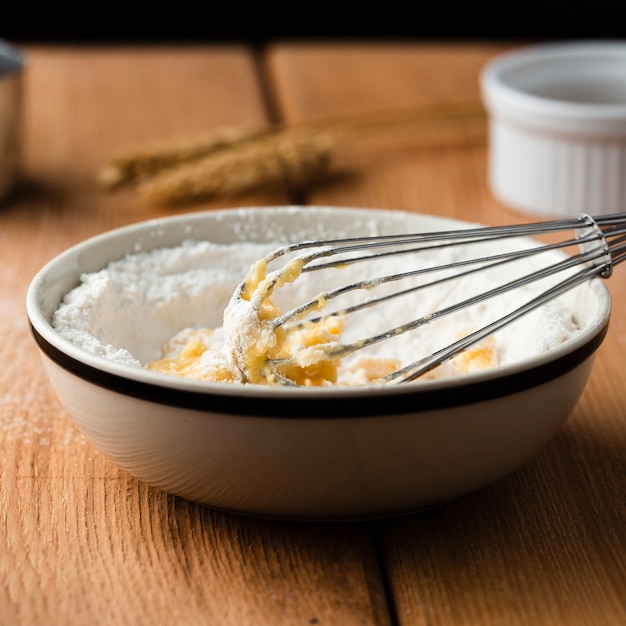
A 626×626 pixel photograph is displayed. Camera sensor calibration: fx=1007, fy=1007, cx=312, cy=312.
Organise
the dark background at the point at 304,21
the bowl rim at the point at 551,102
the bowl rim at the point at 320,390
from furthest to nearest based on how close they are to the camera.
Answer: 1. the dark background at the point at 304,21
2. the bowl rim at the point at 551,102
3. the bowl rim at the point at 320,390

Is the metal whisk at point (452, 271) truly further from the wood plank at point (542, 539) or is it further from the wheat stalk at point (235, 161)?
the wheat stalk at point (235, 161)

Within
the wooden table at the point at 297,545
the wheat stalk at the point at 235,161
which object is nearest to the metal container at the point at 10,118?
the wheat stalk at the point at 235,161

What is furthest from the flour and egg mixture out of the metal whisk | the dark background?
the dark background

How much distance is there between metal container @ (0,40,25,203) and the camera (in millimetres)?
1097

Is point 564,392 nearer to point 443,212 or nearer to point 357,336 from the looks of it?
point 357,336

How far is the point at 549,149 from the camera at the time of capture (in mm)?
1068

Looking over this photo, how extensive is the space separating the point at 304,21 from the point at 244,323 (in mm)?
1644

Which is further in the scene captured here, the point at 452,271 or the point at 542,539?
the point at 452,271

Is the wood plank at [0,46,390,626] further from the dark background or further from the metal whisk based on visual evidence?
the dark background

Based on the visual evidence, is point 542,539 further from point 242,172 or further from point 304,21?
point 304,21

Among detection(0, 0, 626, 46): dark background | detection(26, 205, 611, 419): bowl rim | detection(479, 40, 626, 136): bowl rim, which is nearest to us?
detection(26, 205, 611, 419): bowl rim

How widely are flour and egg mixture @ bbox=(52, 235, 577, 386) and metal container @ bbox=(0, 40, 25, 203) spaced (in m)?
0.46

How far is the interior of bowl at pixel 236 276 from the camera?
19.3 inches

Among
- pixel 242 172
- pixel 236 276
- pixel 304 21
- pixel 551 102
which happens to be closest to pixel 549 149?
pixel 551 102
